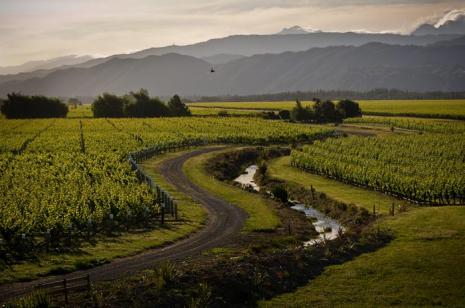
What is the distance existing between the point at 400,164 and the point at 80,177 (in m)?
47.0

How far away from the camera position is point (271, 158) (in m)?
107

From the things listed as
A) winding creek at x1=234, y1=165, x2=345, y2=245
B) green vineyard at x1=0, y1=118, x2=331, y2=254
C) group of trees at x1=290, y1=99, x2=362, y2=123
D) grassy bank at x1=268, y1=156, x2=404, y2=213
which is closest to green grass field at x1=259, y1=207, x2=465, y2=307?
winding creek at x1=234, y1=165, x2=345, y2=245

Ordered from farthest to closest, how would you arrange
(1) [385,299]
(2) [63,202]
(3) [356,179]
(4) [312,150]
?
1. (4) [312,150]
2. (3) [356,179]
3. (2) [63,202]
4. (1) [385,299]

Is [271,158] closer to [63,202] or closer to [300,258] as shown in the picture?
[63,202]

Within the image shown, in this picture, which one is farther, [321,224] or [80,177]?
[80,177]

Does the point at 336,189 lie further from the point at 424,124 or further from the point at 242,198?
the point at 424,124

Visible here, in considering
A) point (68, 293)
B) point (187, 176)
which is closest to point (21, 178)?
point (187, 176)

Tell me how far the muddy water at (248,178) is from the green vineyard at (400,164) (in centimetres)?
831

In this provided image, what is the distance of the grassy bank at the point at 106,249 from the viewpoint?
36.6 m

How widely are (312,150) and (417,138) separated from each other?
978 inches

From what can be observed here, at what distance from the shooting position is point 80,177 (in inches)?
2638

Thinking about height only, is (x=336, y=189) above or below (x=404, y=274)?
below

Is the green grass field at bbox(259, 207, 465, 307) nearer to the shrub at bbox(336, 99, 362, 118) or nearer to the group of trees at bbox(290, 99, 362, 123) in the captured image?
the group of trees at bbox(290, 99, 362, 123)

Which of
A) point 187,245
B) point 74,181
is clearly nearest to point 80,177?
point 74,181
